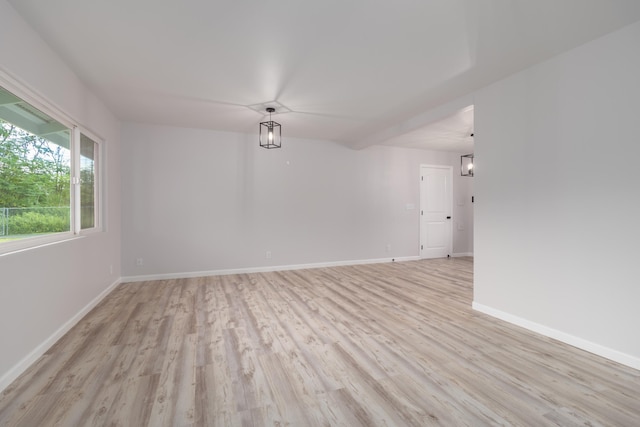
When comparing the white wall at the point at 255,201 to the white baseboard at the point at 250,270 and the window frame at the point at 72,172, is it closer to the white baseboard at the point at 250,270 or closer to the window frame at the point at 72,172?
the white baseboard at the point at 250,270

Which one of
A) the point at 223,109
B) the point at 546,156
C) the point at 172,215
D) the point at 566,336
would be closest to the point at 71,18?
the point at 223,109

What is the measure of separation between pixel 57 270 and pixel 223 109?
2586 millimetres

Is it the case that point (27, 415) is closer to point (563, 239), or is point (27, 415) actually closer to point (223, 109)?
point (223, 109)

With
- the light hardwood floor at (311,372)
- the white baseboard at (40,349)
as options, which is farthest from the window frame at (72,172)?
the light hardwood floor at (311,372)

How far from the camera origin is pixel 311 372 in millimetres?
2098

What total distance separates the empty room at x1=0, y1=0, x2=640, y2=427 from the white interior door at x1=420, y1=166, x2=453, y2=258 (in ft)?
8.58

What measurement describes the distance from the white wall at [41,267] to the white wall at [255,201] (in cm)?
115

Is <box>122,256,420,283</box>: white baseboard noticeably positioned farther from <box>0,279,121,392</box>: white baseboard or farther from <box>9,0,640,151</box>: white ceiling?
<box>9,0,640,151</box>: white ceiling

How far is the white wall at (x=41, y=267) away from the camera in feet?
6.38

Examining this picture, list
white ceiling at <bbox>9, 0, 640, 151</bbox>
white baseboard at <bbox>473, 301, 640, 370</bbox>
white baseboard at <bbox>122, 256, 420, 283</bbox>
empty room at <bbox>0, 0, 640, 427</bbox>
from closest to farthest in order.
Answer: empty room at <bbox>0, 0, 640, 427</bbox>, white ceiling at <bbox>9, 0, 640, 151</bbox>, white baseboard at <bbox>473, 301, 640, 370</bbox>, white baseboard at <bbox>122, 256, 420, 283</bbox>

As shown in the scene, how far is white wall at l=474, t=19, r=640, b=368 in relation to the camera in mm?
2219

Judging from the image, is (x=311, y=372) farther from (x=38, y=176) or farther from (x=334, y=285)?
(x=38, y=176)

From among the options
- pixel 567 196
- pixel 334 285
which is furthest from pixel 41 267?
pixel 567 196

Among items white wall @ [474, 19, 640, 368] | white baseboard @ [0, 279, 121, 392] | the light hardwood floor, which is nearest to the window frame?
white baseboard @ [0, 279, 121, 392]
